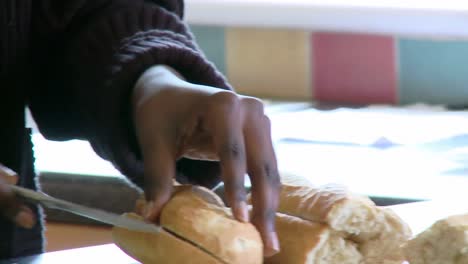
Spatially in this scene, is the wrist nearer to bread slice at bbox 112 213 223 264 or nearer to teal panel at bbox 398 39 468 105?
bread slice at bbox 112 213 223 264

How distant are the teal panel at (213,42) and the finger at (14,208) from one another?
31.7 inches

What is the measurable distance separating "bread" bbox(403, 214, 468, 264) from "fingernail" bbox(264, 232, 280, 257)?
0.09 m

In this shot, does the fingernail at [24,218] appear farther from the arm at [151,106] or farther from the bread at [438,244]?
the bread at [438,244]

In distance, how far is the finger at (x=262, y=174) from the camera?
622 mm

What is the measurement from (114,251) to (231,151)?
0.16 meters

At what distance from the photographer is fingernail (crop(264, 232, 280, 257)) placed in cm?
61

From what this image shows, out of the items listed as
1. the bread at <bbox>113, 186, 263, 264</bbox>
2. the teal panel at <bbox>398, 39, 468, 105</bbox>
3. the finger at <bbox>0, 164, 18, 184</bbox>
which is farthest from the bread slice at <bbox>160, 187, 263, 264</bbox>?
the teal panel at <bbox>398, 39, 468, 105</bbox>

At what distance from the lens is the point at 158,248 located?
0.63 metres

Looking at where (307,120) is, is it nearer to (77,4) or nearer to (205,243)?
(77,4)

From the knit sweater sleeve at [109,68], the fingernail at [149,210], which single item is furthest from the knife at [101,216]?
the knit sweater sleeve at [109,68]

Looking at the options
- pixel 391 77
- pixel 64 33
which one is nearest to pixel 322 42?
pixel 391 77

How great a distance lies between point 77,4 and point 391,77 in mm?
619

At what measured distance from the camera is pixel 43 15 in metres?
0.83

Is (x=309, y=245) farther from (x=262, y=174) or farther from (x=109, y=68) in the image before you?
(x=109, y=68)
